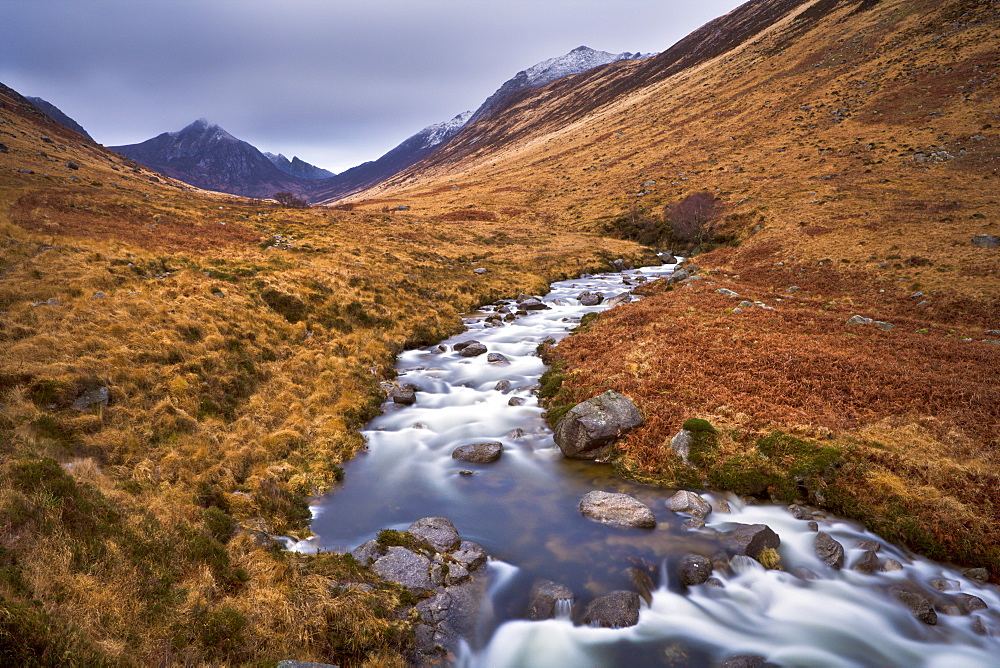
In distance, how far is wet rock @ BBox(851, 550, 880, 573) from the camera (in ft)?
28.0

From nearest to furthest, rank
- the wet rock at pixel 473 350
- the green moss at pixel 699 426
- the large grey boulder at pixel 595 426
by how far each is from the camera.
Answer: the green moss at pixel 699 426
the large grey boulder at pixel 595 426
the wet rock at pixel 473 350

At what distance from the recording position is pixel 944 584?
801 centimetres

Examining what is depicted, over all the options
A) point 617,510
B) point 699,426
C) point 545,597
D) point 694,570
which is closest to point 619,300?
point 699,426

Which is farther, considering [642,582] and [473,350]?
[473,350]

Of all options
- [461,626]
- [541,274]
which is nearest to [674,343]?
[461,626]

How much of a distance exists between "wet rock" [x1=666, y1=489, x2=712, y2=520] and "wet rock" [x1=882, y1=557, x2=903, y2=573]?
10.5 feet

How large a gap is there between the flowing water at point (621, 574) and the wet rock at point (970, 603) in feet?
0.27

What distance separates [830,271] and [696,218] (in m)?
25.6

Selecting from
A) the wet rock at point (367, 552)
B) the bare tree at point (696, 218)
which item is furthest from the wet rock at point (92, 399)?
the bare tree at point (696, 218)

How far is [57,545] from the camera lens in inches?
228

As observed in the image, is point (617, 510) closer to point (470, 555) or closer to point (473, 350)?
point (470, 555)

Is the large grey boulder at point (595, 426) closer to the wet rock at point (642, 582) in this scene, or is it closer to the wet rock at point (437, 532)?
the wet rock at point (642, 582)

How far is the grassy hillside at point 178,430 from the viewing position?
219 inches

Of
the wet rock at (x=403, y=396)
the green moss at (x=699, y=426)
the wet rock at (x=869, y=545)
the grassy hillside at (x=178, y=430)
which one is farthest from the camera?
the wet rock at (x=403, y=396)
